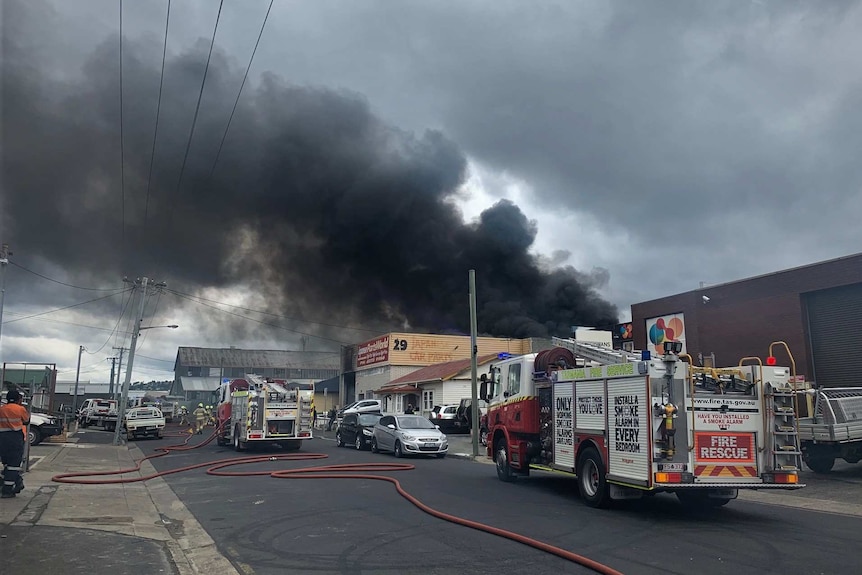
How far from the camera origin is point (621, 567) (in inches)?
250

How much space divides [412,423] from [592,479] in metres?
10.9

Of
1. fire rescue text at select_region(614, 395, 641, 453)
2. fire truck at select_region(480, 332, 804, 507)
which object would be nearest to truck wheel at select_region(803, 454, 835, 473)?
fire truck at select_region(480, 332, 804, 507)

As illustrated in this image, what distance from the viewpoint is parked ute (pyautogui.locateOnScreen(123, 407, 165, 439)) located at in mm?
29500

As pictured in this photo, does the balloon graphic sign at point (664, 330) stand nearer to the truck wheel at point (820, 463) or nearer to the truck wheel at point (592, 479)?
the truck wheel at point (820, 463)

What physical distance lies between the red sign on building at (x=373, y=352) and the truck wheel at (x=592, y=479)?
34.1 m

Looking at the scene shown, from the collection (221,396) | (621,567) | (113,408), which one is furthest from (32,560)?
(113,408)

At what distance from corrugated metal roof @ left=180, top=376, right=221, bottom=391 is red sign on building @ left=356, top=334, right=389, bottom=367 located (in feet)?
143

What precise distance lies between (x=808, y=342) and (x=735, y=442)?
15681 mm

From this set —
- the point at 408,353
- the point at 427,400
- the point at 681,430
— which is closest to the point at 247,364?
the point at 408,353

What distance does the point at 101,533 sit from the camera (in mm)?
7844

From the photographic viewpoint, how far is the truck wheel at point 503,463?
13.3 metres

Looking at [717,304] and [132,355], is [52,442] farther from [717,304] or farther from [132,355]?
[717,304]

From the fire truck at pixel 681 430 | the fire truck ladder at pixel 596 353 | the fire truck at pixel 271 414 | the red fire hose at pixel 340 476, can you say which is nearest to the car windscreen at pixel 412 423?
the red fire hose at pixel 340 476

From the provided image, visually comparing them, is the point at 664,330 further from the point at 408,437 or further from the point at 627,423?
the point at 627,423
